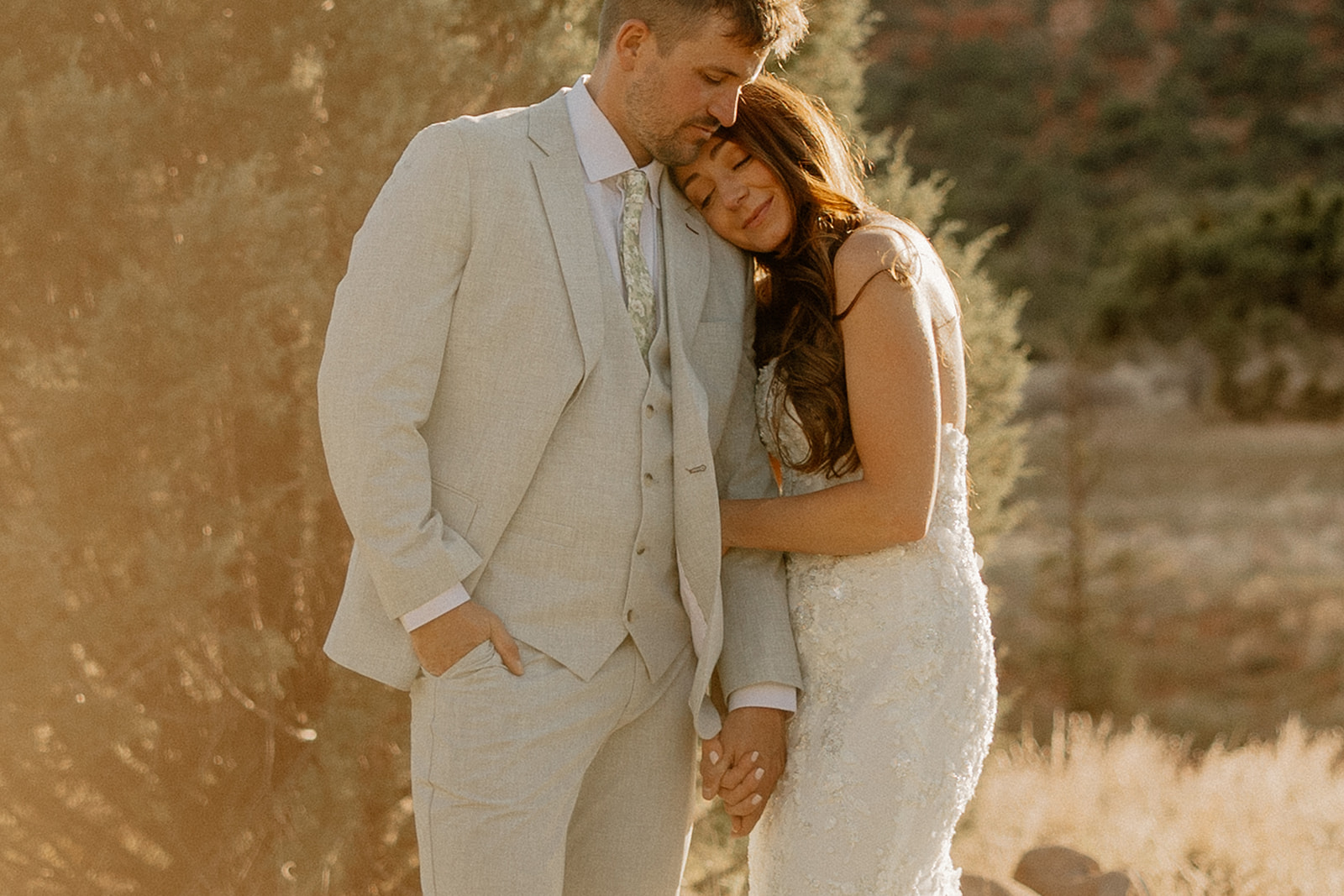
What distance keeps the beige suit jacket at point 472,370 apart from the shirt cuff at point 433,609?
24 mm

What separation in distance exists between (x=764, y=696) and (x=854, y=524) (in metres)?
0.36

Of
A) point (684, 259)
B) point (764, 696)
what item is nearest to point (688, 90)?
point (684, 259)

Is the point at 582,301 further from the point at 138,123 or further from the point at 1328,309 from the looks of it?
the point at 1328,309

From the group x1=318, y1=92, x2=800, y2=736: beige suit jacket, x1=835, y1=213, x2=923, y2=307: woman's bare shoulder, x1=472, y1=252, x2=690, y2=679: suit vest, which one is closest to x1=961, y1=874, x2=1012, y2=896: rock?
x1=318, y1=92, x2=800, y2=736: beige suit jacket

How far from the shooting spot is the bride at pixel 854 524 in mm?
2340

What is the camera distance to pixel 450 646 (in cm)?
216

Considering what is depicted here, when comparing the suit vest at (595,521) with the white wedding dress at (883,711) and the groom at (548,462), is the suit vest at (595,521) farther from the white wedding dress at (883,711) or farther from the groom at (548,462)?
the white wedding dress at (883,711)

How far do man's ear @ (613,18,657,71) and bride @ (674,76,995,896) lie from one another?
251 millimetres

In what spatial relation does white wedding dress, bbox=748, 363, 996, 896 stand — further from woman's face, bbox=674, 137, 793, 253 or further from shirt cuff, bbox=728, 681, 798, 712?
woman's face, bbox=674, 137, 793, 253

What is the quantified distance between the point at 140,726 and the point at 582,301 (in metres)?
2.21

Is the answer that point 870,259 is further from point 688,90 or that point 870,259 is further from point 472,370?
point 472,370

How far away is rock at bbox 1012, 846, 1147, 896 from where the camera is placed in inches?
171

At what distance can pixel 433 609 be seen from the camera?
2146mm

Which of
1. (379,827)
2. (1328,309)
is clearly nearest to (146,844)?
(379,827)
